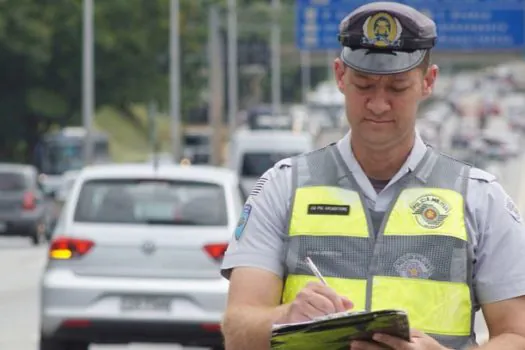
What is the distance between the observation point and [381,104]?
3992 mm

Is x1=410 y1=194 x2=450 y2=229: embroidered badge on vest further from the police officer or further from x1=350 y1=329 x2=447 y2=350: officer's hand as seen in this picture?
x1=350 y1=329 x2=447 y2=350: officer's hand

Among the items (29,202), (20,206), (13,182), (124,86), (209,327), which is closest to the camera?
(209,327)

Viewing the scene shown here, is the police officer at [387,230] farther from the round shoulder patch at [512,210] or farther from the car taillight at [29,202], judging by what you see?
the car taillight at [29,202]

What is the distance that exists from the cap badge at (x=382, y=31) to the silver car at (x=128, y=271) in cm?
853

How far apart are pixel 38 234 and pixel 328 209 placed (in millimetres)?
32708

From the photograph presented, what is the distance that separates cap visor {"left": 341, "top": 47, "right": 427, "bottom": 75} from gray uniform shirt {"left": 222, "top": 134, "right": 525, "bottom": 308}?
0.23m

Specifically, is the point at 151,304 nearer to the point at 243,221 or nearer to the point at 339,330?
the point at 243,221

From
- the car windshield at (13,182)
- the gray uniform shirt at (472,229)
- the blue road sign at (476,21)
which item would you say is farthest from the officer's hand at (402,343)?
the blue road sign at (476,21)

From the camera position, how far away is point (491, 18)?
47.0 m

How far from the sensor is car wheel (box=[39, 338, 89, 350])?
12.5 metres

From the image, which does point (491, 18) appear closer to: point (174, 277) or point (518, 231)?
point (174, 277)

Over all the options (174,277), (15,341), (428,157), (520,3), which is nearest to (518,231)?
(428,157)

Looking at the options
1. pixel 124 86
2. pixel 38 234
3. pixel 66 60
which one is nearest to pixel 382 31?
pixel 38 234

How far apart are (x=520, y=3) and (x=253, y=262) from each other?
142ft
